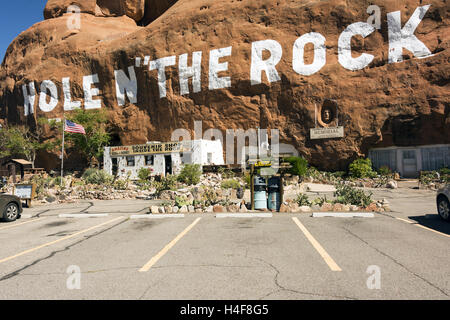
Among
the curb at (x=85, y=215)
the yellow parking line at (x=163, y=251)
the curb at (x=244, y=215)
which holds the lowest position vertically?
the curb at (x=85, y=215)

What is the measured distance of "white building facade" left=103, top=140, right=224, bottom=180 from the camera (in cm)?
3062

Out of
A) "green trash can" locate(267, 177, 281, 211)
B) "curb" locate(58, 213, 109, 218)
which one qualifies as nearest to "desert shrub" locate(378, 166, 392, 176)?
"green trash can" locate(267, 177, 281, 211)

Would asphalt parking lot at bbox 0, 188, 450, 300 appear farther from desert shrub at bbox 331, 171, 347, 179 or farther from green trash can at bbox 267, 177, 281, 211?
desert shrub at bbox 331, 171, 347, 179

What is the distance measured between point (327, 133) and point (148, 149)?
1926 centimetres

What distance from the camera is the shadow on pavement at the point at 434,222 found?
7.55 m

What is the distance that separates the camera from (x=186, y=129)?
112ft

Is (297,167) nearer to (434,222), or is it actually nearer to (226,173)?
(226,173)

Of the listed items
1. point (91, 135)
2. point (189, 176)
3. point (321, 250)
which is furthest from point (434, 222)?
point (91, 135)

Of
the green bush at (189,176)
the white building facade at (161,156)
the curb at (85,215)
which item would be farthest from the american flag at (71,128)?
the curb at (85,215)

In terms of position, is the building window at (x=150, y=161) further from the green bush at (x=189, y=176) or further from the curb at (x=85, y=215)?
the curb at (x=85, y=215)

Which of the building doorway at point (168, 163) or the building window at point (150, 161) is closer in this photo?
the building doorway at point (168, 163)

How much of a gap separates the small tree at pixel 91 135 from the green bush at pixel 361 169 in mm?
29388
